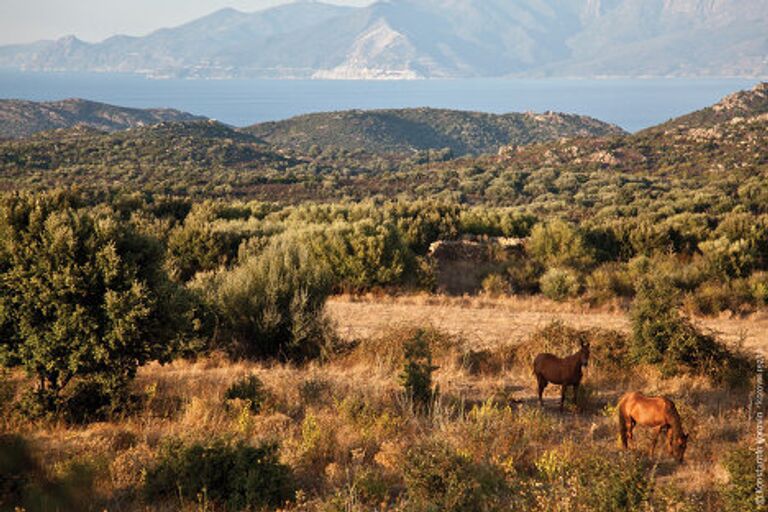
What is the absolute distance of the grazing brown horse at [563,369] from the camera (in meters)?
7.08

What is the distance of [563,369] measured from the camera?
712 cm

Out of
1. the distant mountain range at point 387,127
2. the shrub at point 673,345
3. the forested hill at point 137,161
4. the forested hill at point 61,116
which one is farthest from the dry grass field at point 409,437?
the forested hill at point 61,116

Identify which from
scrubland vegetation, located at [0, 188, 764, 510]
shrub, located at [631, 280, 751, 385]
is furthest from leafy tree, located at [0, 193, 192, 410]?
shrub, located at [631, 280, 751, 385]

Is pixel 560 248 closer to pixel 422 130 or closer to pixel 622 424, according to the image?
pixel 622 424

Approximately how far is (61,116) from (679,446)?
14836 cm

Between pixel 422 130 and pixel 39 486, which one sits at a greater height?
pixel 422 130

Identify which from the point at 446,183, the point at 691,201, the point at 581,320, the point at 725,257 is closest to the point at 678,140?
the point at 446,183

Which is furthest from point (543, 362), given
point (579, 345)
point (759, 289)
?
point (759, 289)

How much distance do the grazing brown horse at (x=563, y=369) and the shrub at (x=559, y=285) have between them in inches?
342

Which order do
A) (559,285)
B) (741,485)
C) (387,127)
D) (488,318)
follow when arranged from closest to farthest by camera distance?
(741,485) → (488,318) → (559,285) → (387,127)

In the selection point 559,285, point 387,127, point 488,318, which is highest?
point 387,127

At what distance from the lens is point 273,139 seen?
121m

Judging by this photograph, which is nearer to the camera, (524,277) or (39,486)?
(39,486)

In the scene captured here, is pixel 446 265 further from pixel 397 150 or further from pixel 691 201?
pixel 397 150
